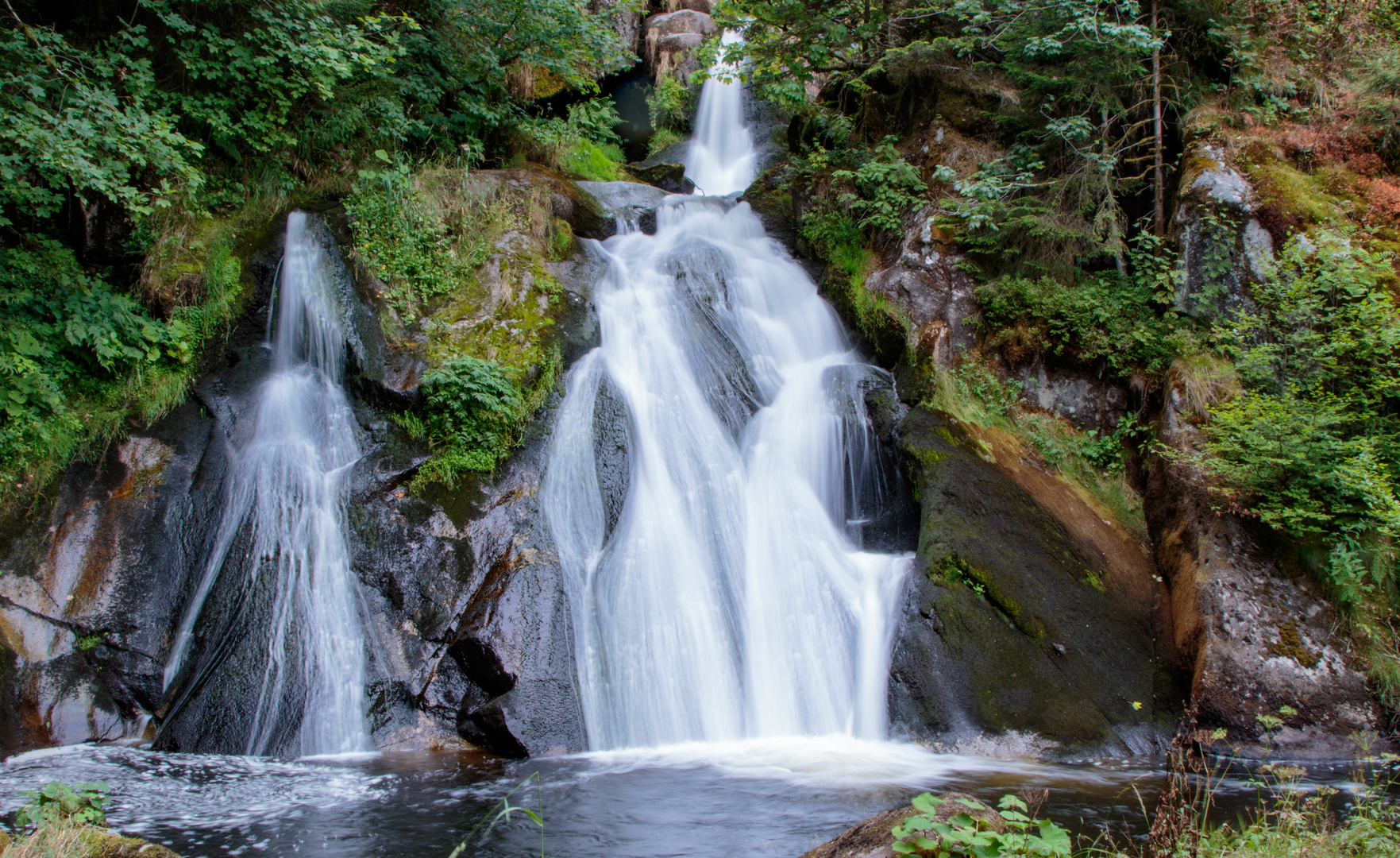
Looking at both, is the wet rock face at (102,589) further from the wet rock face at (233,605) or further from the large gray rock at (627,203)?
the large gray rock at (627,203)

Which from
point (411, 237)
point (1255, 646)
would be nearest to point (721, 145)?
point (411, 237)

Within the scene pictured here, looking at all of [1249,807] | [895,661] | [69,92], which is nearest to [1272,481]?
[1249,807]

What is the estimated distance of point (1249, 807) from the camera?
4.18m

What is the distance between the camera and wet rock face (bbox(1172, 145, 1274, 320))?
7.35 metres

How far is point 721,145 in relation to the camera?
1661cm

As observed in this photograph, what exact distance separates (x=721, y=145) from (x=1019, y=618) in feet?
44.6

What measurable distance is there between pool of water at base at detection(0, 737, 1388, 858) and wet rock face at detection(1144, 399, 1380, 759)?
418 millimetres

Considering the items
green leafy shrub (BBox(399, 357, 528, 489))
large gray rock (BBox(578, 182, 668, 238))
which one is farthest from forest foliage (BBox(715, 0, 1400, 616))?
green leafy shrub (BBox(399, 357, 528, 489))

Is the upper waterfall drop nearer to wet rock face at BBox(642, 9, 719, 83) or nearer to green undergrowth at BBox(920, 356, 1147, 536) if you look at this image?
wet rock face at BBox(642, 9, 719, 83)

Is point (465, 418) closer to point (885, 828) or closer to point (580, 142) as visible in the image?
point (885, 828)

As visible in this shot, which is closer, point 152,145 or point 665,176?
point 152,145

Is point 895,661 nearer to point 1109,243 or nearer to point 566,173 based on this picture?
point 1109,243

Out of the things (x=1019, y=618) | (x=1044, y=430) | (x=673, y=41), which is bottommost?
(x=1019, y=618)

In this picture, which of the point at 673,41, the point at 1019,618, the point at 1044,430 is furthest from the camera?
the point at 673,41
